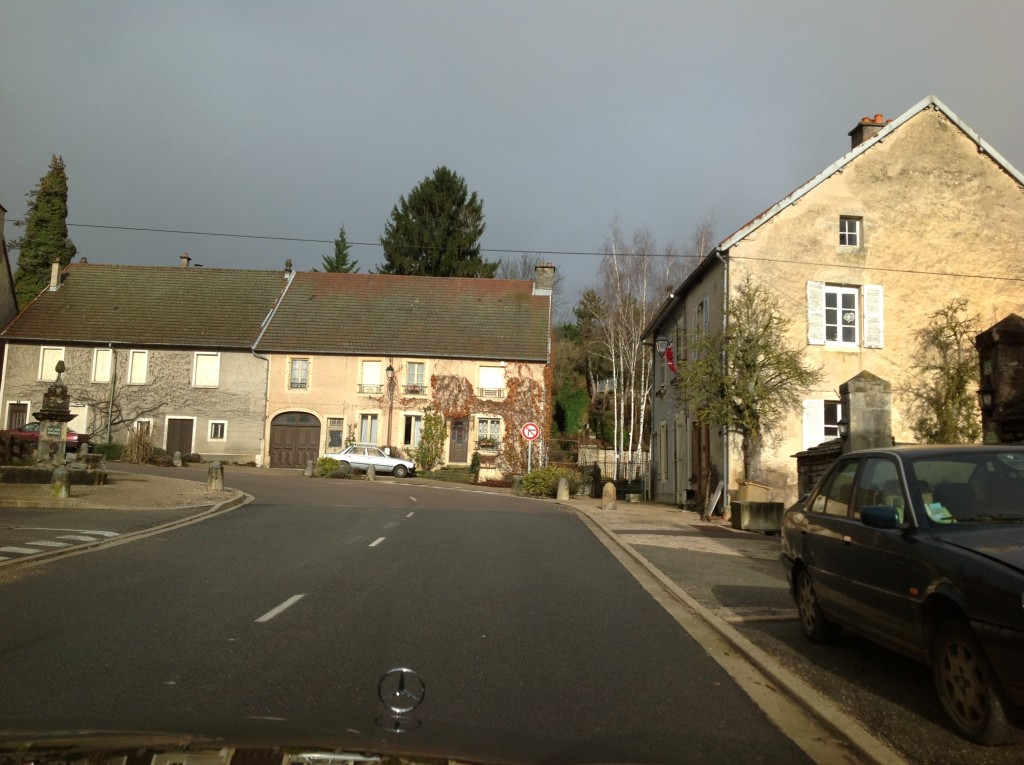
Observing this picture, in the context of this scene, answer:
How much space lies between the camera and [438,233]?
210ft

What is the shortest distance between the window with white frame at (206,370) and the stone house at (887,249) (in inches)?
1066

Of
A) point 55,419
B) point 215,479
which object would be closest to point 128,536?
point 215,479

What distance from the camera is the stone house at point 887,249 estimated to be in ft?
84.0

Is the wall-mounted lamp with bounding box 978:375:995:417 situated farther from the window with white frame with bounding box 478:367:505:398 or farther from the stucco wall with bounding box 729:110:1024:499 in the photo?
the window with white frame with bounding box 478:367:505:398

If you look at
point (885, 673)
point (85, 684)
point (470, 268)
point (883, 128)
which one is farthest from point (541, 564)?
point (470, 268)

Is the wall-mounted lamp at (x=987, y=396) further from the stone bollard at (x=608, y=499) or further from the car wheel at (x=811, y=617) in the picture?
the stone bollard at (x=608, y=499)

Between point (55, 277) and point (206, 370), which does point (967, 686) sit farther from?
point (55, 277)

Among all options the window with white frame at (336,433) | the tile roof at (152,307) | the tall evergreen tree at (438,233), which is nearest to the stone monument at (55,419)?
the window with white frame at (336,433)

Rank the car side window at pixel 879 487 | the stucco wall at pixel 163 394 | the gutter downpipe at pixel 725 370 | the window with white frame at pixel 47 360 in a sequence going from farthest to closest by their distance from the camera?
1. the window with white frame at pixel 47 360
2. the stucco wall at pixel 163 394
3. the gutter downpipe at pixel 725 370
4. the car side window at pixel 879 487

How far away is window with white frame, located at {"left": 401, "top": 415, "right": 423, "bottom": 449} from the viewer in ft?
146

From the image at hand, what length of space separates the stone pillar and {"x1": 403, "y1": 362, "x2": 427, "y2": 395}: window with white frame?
2965 cm

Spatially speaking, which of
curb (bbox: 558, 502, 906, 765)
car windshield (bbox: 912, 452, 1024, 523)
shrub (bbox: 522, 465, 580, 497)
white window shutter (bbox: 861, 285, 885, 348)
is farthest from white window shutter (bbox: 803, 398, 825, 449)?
car windshield (bbox: 912, 452, 1024, 523)

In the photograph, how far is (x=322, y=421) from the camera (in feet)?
146

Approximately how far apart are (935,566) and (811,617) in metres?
2.52
